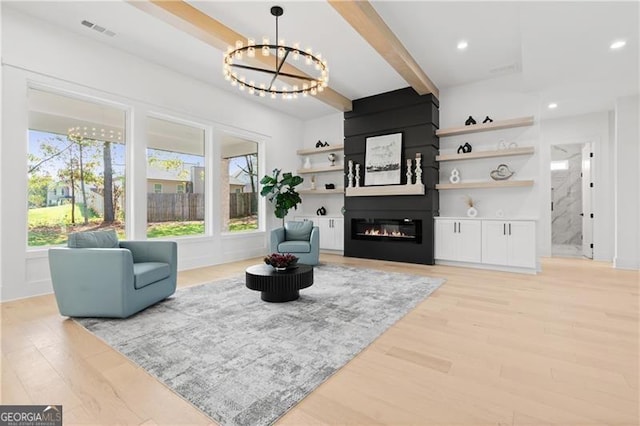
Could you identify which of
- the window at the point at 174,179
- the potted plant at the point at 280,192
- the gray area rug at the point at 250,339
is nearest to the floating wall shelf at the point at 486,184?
the gray area rug at the point at 250,339

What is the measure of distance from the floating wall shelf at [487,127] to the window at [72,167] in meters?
5.62

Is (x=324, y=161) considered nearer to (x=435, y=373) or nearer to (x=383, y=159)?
(x=383, y=159)

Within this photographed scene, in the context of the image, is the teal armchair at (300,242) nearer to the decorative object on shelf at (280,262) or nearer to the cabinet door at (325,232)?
the cabinet door at (325,232)

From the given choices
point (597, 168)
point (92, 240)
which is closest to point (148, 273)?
point (92, 240)

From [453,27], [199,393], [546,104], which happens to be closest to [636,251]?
[546,104]

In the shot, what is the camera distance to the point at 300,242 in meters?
5.48

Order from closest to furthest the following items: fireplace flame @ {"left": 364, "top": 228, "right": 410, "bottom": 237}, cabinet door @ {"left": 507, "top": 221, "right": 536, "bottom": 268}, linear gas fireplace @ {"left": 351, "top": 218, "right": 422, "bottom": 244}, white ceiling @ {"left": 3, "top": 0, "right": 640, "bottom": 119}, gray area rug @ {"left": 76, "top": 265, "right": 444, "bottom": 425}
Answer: gray area rug @ {"left": 76, "top": 265, "right": 444, "bottom": 425}
white ceiling @ {"left": 3, "top": 0, "right": 640, "bottom": 119}
cabinet door @ {"left": 507, "top": 221, "right": 536, "bottom": 268}
linear gas fireplace @ {"left": 351, "top": 218, "right": 422, "bottom": 244}
fireplace flame @ {"left": 364, "top": 228, "right": 410, "bottom": 237}

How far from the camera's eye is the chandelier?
3219 mm

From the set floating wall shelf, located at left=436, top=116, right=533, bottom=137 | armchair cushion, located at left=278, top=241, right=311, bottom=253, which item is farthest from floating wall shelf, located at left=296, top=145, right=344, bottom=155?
armchair cushion, located at left=278, top=241, right=311, bottom=253

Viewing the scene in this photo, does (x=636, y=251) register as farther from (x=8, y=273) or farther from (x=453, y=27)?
(x=8, y=273)

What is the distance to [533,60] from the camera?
166 inches

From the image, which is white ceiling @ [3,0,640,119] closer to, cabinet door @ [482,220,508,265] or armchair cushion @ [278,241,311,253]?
cabinet door @ [482,220,508,265]

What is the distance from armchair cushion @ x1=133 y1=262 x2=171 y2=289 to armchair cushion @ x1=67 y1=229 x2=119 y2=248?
39cm

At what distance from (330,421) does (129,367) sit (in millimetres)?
1423
